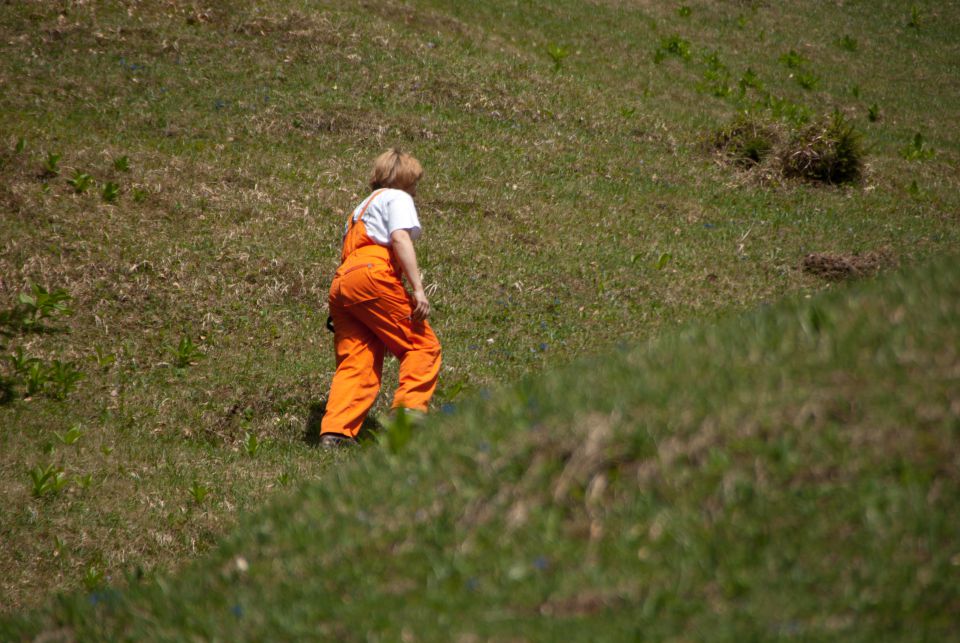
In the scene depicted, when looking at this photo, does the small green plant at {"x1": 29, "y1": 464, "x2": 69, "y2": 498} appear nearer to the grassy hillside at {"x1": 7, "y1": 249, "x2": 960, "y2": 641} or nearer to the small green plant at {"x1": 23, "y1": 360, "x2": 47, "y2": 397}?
the small green plant at {"x1": 23, "y1": 360, "x2": 47, "y2": 397}

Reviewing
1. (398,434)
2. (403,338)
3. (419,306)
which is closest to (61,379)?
(403,338)

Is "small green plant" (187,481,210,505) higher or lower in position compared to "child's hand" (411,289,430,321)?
lower

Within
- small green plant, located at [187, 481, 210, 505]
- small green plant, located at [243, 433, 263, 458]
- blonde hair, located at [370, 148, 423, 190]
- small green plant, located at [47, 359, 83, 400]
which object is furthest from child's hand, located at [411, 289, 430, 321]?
small green plant, located at [47, 359, 83, 400]

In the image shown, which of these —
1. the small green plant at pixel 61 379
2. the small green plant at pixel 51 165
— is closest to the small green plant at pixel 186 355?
the small green plant at pixel 61 379

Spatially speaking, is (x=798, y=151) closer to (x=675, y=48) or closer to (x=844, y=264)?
(x=844, y=264)

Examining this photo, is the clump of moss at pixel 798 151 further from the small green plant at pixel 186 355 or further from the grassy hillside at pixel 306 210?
the small green plant at pixel 186 355

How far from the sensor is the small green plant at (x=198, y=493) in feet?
18.8

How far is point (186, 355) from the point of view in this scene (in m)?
7.39

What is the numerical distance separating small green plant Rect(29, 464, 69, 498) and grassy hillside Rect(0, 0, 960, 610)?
2cm

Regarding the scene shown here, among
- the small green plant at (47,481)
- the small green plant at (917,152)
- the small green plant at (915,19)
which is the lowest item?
the small green plant at (47,481)

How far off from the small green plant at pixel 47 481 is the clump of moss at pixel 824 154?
9886 mm

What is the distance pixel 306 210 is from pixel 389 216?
12.4 ft

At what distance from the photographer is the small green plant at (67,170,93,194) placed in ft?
30.2

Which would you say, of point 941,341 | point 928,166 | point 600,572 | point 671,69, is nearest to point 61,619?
point 600,572
